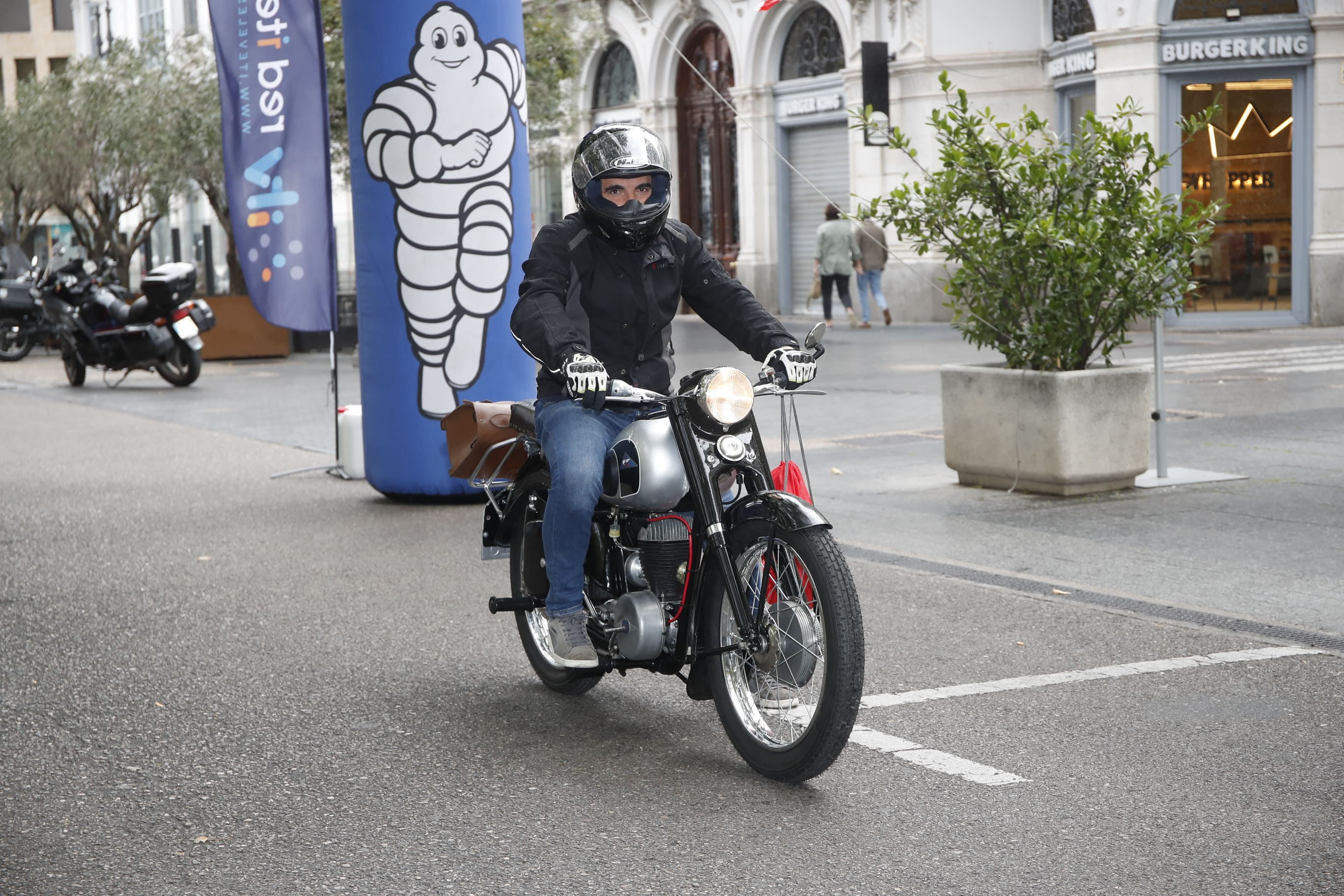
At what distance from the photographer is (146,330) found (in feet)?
61.7

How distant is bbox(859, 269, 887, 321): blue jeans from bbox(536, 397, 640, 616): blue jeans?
65.1 feet

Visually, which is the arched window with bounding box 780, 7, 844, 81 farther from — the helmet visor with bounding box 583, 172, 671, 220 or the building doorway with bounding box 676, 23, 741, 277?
the helmet visor with bounding box 583, 172, 671, 220

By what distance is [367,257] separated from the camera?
9.50 m

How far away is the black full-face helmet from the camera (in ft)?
15.5

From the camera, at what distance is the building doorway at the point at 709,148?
99.1 ft

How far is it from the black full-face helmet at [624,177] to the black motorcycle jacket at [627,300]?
0.09m

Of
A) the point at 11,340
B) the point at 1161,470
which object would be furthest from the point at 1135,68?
the point at 11,340

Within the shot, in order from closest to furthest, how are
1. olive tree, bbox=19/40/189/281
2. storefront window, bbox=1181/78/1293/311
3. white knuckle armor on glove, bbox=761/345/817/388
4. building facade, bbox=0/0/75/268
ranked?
white knuckle armor on glove, bbox=761/345/817/388 → storefront window, bbox=1181/78/1293/311 → olive tree, bbox=19/40/189/281 → building facade, bbox=0/0/75/268

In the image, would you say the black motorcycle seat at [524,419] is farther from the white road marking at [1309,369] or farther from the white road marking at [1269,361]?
the white road marking at [1309,369]

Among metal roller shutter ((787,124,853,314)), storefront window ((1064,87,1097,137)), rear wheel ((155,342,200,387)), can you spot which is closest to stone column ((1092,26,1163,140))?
storefront window ((1064,87,1097,137))

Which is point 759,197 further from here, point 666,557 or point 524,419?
point 666,557

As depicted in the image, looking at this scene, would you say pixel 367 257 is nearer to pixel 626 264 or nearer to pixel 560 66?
pixel 626 264

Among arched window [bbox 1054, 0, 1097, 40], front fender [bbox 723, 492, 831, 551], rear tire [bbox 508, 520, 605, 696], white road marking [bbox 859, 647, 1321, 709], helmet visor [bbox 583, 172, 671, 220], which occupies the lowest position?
white road marking [bbox 859, 647, 1321, 709]

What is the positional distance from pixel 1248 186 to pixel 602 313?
19.3 m
